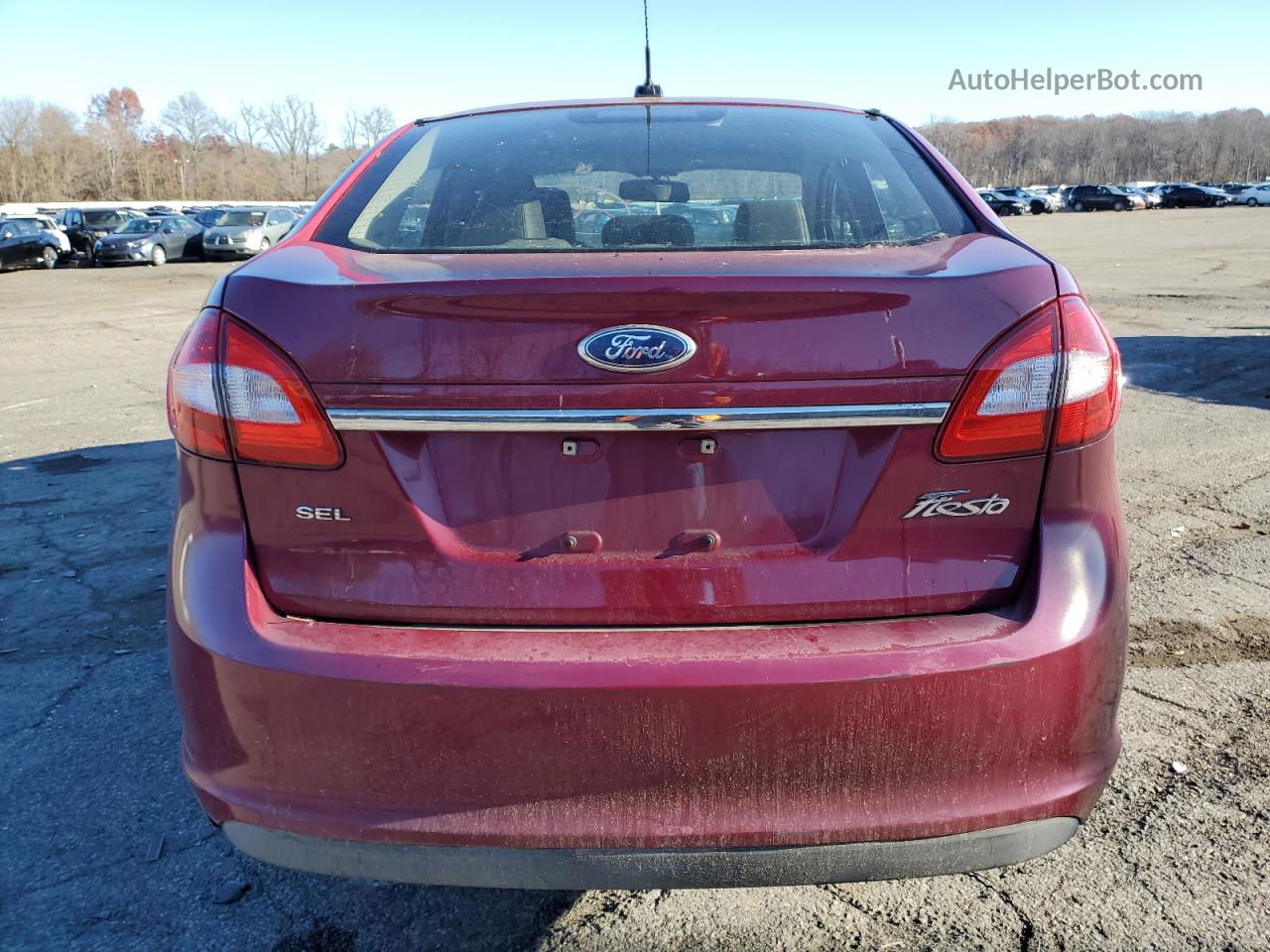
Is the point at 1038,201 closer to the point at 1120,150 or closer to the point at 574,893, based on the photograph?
the point at 574,893

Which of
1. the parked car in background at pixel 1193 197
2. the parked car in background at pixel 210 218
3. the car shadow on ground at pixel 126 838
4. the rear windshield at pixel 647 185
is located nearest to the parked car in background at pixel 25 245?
the parked car in background at pixel 210 218

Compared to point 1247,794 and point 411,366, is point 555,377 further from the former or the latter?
point 1247,794

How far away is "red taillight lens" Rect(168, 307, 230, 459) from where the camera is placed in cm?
185

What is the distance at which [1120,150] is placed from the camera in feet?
449

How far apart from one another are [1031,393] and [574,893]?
1543 mm

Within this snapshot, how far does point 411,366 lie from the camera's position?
5.77 feet

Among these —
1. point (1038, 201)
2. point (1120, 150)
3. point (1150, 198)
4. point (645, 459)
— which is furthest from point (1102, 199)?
point (1120, 150)

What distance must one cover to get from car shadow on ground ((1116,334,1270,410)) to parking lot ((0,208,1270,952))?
185cm

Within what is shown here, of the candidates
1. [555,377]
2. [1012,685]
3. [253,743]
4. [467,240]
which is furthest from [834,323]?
[253,743]

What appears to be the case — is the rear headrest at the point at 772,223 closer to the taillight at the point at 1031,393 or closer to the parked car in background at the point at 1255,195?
the taillight at the point at 1031,393

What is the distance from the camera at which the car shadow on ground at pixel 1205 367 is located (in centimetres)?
764

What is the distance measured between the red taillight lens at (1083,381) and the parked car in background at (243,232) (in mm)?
30101

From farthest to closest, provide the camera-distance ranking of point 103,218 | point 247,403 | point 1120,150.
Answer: point 1120,150, point 103,218, point 247,403

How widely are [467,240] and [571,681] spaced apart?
3.43ft
